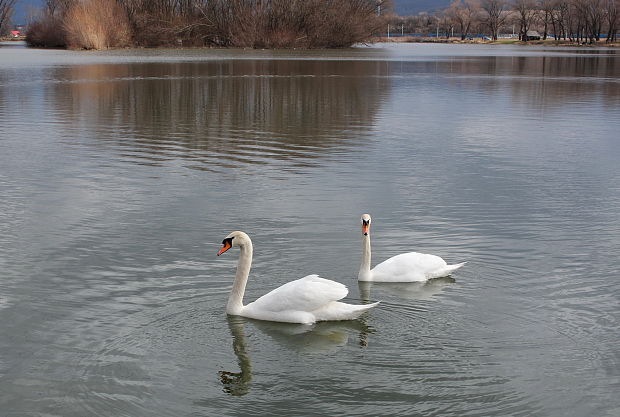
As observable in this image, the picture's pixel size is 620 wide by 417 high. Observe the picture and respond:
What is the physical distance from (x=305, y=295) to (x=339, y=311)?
29 centimetres

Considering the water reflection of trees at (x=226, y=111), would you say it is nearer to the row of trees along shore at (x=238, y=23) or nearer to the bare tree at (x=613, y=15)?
the row of trees along shore at (x=238, y=23)

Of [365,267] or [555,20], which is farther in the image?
[555,20]

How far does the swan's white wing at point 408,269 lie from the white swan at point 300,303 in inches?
35.8

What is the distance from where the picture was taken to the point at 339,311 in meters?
6.27

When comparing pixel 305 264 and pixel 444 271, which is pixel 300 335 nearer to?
pixel 305 264

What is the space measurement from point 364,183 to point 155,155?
385cm

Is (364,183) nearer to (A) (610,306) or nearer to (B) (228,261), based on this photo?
(B) (228,261)

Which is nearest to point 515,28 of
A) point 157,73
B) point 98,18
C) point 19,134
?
point 98,18

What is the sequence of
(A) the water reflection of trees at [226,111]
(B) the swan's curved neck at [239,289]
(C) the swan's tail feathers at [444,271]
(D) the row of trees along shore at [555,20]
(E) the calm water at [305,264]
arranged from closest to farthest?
(E) the calm water at [305,264], (B) the swan's curved neck at [239,289], (C) the swan's tail feathers at [444,271], (A) the water reflection of trees at [226,111], (D) the row of trees along shore at [555,20]

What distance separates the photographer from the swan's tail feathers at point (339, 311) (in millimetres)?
6262

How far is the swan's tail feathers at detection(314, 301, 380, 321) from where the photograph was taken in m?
6.26

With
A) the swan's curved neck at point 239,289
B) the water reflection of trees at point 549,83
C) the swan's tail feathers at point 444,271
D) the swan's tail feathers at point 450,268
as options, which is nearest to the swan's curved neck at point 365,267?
the swan's tail feathers at point 444,271

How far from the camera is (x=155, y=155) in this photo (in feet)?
44.3

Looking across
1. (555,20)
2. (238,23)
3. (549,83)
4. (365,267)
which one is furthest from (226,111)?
(555,20)
